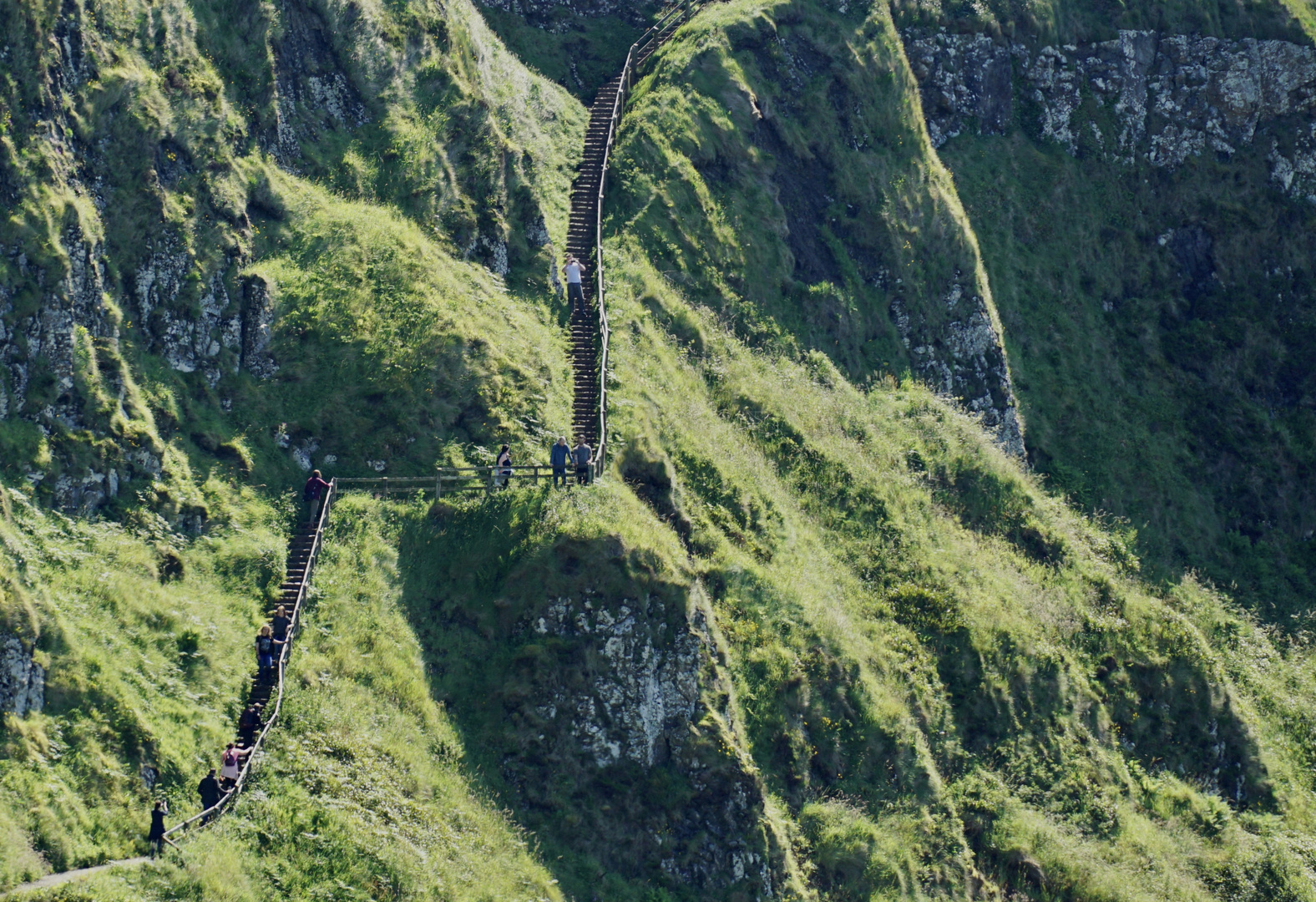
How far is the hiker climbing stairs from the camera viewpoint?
33719mm

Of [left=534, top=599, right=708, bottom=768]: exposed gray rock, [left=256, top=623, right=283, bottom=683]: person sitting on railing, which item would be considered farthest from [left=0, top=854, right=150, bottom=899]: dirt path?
[left=534, top=599, right=708, bottom=768]: exposed gray rock

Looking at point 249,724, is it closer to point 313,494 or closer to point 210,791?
point 210,791

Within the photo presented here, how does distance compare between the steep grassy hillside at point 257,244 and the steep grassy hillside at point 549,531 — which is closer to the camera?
the steep grassy hillside at point 549,531

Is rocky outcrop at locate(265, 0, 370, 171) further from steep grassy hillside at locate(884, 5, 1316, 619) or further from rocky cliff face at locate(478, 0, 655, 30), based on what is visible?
steep grassy hillside at locate(884, 5, 1316, 619)

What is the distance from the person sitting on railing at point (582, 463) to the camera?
99.3 ft

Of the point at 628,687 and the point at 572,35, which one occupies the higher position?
the point at 572,35

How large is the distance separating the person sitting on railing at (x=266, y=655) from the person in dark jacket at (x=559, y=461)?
294 inches

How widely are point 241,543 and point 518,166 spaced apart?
15869mm

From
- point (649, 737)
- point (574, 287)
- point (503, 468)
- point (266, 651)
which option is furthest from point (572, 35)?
point (266, 651)

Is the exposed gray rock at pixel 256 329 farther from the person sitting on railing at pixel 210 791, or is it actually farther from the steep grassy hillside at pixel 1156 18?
the steep grassy hillside at pixel 1156 18

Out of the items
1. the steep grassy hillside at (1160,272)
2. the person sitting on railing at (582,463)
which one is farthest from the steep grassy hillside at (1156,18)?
the person sitting on railing at (582,463)

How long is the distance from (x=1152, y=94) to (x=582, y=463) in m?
35.3

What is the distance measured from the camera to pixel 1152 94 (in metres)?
53.9

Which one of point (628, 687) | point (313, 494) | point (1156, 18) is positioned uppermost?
point (1156, 18)
